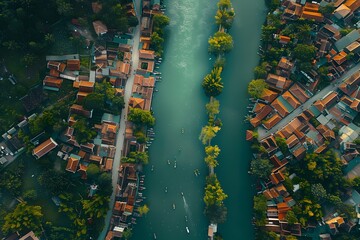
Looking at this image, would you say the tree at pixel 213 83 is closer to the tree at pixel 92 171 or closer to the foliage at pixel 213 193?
the foliage at pixel 213 193

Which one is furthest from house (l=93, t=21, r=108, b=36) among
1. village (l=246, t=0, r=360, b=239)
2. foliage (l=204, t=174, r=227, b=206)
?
foliage (l=204, t=174, r=227, b=206)

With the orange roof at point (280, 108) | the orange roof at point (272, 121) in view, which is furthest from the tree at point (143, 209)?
the orange roof at point (280, 108)

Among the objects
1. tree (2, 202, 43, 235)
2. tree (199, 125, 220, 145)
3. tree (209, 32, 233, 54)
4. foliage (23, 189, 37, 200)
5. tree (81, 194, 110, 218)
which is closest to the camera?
tree (2, 202, 43, 235)

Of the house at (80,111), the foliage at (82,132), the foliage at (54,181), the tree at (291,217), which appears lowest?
the tree at (291,217)

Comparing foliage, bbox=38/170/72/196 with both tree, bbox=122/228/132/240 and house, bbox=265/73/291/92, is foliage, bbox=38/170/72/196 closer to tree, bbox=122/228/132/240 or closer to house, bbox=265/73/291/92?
tree, bbox=122/228/132/240

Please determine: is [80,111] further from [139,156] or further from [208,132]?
[208,132]

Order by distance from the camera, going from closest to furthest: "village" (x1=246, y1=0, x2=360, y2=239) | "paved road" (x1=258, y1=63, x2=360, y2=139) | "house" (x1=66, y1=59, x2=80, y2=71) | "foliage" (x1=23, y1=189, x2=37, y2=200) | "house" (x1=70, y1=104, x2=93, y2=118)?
"foliage" (x1=23, y1=189, x2=37, y2=200) < "village" (x1=246, y1=0, x2=360, y2=239) < "house" (x1=70, y1=104, x2=93, y2=118) < "house" (x1=66, y1=59, x2=80, y2=71) < "paved road" (x1=258, y1=63, x2=360, y2=139)
